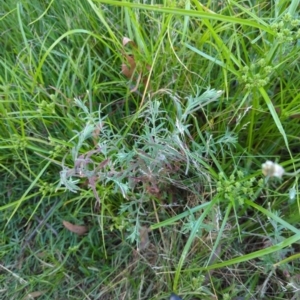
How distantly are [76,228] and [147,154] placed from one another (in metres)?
0.35

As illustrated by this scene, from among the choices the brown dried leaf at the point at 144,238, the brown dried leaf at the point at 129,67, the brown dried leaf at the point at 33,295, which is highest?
the brown dried leaf at the point at 129,67

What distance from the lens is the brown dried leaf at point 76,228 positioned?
1.28m

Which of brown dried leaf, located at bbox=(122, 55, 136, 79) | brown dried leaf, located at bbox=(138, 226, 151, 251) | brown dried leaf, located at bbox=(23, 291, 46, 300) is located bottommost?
brown dried leaf, located at bbox=(23, 291, 46, 300)

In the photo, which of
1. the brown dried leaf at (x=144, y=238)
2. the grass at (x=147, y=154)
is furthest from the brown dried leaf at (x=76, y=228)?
the brown dried leaf at (x=144, y=238)

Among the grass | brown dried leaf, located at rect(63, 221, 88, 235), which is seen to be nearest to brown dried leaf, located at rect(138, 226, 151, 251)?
the grass

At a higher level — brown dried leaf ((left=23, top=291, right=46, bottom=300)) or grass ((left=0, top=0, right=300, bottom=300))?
grass ((left=0, top=0, right=300, bottom=300))

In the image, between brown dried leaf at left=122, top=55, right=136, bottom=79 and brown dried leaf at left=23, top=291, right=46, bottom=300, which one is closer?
brown dried leaf at left=122, top=55, right=136, bottom=79

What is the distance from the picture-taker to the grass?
1.10 m

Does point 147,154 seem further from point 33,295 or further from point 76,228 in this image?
point 33,295

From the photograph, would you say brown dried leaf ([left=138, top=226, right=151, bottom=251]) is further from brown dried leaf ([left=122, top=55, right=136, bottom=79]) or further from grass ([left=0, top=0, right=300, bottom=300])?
brown dried leaf ([left=122, top=55, right=136, bottom=79])

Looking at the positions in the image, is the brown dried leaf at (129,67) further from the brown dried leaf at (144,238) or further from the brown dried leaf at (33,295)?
the brown dried leaf at (33,295)

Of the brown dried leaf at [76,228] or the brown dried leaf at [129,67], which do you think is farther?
the brown dried leaf at [76,228]

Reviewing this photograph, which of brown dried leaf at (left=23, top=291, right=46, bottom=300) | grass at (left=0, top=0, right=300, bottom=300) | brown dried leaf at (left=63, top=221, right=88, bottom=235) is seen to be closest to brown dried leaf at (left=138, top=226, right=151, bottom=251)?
grass at (left=0, top=0, right=300, bottom=300)

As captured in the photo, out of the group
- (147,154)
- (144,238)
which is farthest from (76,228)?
(147,154)
